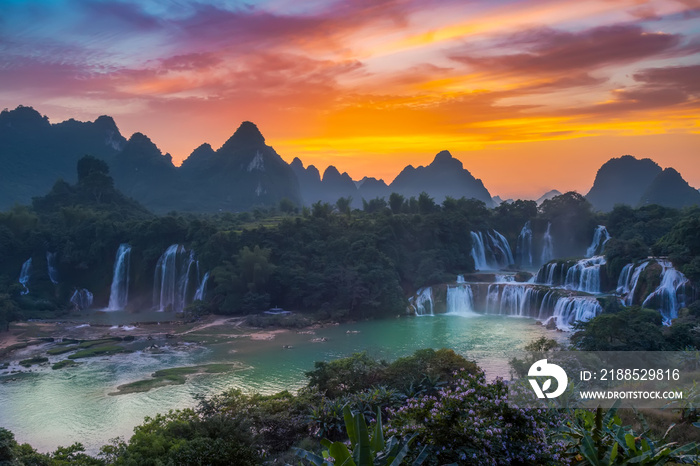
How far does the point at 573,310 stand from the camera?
18812 mm

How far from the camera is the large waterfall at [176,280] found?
26597 mm

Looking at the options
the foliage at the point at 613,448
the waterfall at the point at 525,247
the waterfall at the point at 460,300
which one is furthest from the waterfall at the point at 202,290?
the foliage at the point at 613,448

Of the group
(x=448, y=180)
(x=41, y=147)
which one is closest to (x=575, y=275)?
(x=448, y=180)

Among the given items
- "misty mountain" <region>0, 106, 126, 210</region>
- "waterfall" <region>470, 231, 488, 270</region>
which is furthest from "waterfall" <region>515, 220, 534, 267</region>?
"misty mountain" <region>0, 106, 126, 210</region>

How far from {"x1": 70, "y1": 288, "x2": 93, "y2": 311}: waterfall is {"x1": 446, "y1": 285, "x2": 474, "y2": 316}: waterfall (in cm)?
1836

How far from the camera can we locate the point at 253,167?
6750 centimetres

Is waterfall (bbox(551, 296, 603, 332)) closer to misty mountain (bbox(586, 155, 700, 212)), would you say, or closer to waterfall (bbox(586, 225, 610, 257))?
waterfall (bbox(586, 225, 610, 257))

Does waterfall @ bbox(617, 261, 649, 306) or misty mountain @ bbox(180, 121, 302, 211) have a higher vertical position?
misty mountain @ bbox(180, 121, 302, 211)

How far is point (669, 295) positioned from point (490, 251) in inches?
590

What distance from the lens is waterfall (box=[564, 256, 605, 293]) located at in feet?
72.4

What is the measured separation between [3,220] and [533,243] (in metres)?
31.4

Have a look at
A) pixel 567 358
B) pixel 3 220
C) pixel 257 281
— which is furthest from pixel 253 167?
pixel 567 358

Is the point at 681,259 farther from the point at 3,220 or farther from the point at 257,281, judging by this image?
the point at 3,220

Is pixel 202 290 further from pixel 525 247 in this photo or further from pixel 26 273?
pixel 525 247
